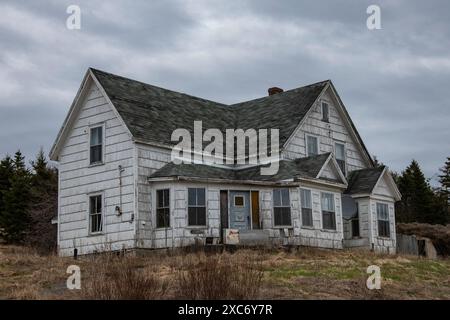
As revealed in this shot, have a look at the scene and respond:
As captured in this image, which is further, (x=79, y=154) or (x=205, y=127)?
(x=205, y=127)

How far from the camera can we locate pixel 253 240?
28891 mm

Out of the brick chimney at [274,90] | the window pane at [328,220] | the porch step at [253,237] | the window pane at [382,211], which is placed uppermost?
the brick chimney at [274,90]

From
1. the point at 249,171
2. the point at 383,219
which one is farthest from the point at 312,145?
the point at 383,219

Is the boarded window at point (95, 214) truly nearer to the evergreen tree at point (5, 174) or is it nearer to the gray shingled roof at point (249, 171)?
the gray shingled roof at point (249, 171)

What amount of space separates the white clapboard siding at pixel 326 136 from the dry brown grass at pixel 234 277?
596cm

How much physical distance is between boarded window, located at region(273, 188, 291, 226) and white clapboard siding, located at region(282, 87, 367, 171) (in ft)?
8.68

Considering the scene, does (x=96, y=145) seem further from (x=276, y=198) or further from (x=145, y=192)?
(x=276, y=198)

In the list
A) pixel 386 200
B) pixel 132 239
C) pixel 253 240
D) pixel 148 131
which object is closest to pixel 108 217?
pixel 132 239

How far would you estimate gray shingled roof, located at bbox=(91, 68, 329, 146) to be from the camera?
30.5m

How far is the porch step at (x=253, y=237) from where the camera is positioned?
94.4 ft

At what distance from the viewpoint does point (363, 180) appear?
34.8 meters

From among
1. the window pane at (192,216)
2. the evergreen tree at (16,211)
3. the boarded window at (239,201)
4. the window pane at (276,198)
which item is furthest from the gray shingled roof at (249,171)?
the evergreen tree at (16,211)
